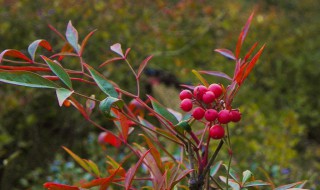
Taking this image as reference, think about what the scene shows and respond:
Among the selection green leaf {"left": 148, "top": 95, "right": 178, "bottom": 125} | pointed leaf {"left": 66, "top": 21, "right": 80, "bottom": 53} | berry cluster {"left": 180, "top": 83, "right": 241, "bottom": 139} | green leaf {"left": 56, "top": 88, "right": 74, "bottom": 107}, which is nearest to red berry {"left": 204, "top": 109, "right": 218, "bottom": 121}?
berry cluster {"left": 180, "top": 83, "right": 241, "bottom": 139}

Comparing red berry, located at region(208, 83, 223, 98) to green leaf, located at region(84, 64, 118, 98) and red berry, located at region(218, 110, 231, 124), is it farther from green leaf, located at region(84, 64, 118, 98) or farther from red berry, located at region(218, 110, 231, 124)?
green leaf, located at region(84, 64, 118, 98)

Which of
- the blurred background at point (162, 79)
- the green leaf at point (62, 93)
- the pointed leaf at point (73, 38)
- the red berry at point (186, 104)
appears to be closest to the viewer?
the green leaf at point (62, 93)

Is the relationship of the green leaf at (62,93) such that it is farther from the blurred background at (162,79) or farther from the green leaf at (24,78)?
the blurred background at (162,79)

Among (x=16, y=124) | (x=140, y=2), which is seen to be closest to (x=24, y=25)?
(x=16, y=124)

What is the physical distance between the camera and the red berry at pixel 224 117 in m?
1.01

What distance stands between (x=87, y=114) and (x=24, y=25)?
2.55 m

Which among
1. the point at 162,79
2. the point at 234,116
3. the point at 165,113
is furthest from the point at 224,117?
the point at 162,79

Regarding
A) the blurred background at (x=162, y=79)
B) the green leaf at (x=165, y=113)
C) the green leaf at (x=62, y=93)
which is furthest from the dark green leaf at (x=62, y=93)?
the blurred background at (x=162, y=79)

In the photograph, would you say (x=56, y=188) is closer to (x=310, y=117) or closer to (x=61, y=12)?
(x=61, y=12)

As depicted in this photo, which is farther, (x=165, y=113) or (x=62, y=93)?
(x=165, y=113)

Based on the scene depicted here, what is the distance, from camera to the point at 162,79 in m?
5.11

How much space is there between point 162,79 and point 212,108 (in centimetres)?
405

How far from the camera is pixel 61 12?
379 cm

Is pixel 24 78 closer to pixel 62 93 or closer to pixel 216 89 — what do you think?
pixel 62 93
